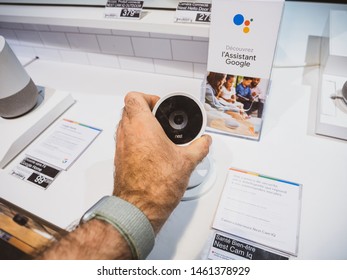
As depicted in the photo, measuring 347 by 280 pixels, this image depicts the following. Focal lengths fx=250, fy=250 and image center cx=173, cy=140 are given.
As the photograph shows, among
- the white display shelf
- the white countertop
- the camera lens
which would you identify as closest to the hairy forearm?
the white countertop

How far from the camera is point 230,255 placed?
0.56 meters

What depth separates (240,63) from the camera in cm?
65

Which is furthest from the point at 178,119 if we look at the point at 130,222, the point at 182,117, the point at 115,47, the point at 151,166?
the point at 115,47

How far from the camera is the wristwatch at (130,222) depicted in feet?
1.46

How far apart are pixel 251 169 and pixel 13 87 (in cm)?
76

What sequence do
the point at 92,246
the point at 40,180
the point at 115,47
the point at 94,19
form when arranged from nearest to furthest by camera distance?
the point at 92,246, the point at 40,180, the point at 94,19, the point at 115,47

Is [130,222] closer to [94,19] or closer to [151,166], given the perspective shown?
[151,166]

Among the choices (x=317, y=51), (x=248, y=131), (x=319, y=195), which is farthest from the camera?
(x=317, y=51)

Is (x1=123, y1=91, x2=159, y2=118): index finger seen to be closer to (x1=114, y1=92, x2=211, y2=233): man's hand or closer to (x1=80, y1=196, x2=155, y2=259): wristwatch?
(x1=114, y1=92, x2=211, y2=233): man's hand

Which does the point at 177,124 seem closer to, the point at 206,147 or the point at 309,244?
the point at 206,147

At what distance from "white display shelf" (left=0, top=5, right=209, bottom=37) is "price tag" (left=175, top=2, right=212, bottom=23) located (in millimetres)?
15

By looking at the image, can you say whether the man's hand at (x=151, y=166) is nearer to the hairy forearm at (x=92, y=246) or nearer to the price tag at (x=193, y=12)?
the hairy forearm at (x=92, y=246)

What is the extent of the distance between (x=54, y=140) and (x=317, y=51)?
1.05 m
